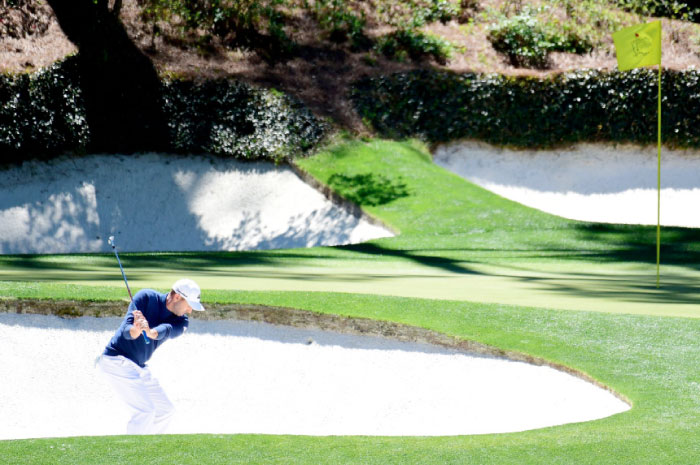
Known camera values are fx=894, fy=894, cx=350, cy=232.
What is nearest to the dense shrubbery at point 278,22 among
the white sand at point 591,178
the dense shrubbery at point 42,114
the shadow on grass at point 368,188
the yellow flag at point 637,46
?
the dense shrubbery at point 42,114

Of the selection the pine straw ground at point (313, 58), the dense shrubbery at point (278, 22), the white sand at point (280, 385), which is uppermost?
the dense shrubbery at point (278, 22)

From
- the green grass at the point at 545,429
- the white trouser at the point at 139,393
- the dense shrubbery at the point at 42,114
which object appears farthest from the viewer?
the dense shrubbery at the point at 42,114

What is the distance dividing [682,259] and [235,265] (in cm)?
860

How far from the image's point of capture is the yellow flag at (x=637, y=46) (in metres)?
14.1

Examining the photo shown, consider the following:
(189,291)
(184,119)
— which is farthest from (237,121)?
(189,291)

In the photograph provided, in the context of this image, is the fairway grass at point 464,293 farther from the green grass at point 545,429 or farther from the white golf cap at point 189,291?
the white golf cap at point 189,291

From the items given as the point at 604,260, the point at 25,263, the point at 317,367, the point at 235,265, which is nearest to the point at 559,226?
the point at 604,260

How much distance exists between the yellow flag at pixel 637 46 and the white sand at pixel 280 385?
778cm

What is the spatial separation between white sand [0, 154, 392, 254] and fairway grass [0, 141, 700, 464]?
110 cm

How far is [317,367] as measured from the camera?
8758 millimetres

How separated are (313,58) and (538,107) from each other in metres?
7.05

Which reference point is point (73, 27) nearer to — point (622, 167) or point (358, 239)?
point (358, 239)

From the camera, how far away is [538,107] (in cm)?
2533

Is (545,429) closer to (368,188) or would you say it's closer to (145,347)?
(145,347)
